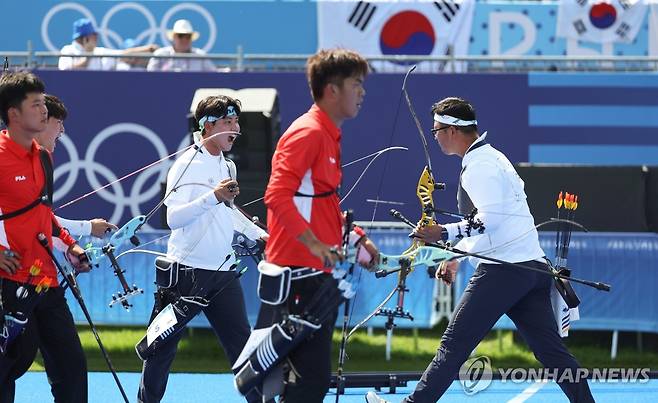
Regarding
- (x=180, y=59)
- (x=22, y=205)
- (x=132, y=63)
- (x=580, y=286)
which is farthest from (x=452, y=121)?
(x=132, y=63)

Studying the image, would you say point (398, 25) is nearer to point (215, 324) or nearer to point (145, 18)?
point (145, 18)

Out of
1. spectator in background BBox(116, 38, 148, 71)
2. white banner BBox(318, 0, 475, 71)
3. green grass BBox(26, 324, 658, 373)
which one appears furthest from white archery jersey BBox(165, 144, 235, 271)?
white banner BBox(318, 0, 475, 71)

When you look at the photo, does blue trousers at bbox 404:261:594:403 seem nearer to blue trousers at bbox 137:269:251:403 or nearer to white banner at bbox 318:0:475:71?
blue trousers at bbox 137:269:251:403

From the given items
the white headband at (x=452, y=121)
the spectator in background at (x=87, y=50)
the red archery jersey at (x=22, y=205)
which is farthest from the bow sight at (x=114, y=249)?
the spectator in background at (x=87, y=50)

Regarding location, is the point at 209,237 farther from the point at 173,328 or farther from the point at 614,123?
the point at 614,123

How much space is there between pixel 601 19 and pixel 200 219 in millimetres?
8451

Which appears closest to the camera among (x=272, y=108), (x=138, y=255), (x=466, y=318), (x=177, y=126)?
(x=466, y=318)

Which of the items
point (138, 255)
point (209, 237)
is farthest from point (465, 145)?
point (138, 255)

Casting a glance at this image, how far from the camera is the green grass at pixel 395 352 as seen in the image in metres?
Answer: 9.92

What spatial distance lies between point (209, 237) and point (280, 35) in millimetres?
7578

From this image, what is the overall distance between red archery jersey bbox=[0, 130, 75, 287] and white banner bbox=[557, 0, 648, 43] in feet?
30.0

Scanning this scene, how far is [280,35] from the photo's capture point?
13875 millimetres

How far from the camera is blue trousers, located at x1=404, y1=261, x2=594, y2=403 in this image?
635cm

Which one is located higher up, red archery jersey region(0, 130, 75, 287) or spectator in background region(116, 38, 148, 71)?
spectator in background region(116, 38, 148, 71)
